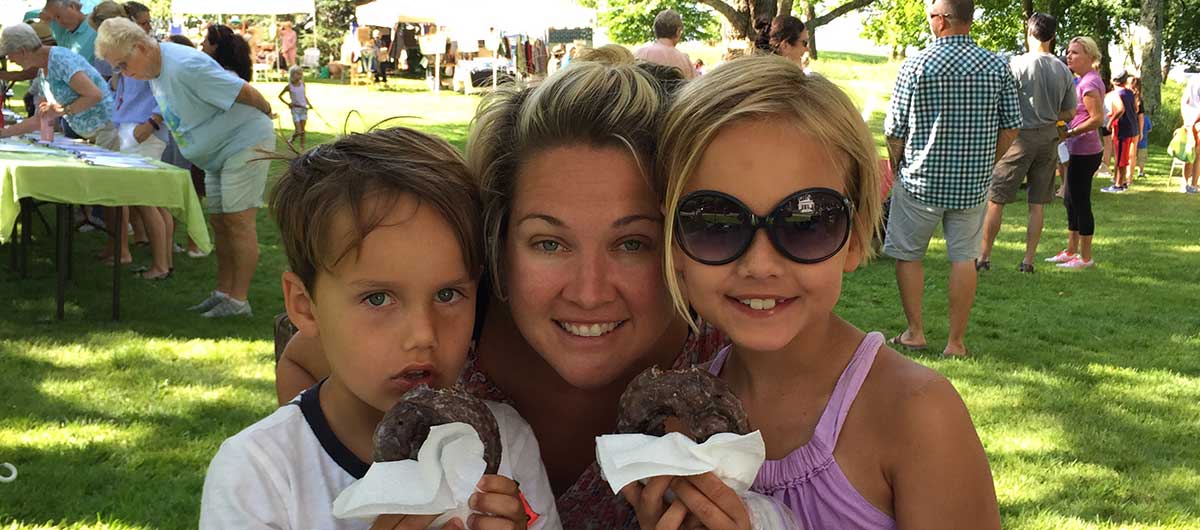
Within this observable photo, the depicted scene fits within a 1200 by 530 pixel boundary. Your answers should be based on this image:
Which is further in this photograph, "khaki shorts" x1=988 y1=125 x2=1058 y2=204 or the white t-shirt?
"khaki shorts" x1=988 y1=125 x2=1058 y2=204

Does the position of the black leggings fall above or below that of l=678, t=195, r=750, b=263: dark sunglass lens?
below

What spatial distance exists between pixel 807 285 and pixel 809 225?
105 millimetres

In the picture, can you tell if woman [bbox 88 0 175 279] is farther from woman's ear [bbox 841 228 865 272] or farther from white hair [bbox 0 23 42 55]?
woman's ear [bbox 841 228 865 272]

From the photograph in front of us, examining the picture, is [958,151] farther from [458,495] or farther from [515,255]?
[458,495]

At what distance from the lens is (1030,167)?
1012 cm

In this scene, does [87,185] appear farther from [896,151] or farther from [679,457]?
[679,457]

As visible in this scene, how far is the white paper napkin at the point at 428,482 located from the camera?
5.30ft

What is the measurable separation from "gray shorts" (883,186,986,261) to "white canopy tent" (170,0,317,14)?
1043 inches

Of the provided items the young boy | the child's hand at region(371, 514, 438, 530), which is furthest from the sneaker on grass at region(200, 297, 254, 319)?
the child's hand at region(371, 514, 438, 530)

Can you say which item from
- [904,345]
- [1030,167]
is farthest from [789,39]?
[1030,167]

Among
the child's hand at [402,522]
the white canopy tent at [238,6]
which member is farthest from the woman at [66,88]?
the white canopy tent at [238,6]

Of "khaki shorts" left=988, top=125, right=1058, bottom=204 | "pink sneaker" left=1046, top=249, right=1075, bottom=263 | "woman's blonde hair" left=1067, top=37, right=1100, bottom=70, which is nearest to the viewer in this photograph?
"khaki shorts" left=988, top=125, right=1058, bottom=204

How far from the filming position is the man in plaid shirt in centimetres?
680

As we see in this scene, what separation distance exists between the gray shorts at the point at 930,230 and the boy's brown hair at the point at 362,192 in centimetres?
524
